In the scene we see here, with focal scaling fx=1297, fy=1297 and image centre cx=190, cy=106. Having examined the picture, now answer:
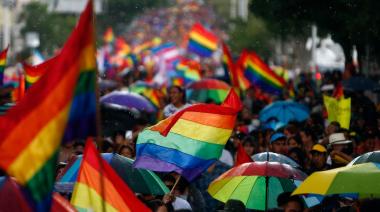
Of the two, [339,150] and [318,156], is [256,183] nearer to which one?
[318,156]

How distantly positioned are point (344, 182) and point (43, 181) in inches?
86.0

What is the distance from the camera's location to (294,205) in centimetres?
891

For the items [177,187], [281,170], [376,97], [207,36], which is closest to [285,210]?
[281,170]

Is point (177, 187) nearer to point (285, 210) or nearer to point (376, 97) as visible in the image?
point (285, 210)

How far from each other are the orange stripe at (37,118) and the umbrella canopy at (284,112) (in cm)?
1161

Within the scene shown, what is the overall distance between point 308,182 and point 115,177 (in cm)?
122

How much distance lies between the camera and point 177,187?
1038 cm

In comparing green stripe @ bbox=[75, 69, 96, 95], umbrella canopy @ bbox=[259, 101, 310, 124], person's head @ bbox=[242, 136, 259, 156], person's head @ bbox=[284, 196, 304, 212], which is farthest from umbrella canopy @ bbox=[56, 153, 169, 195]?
umbrella canopy @ bbox=[259, 101, 310, 124]

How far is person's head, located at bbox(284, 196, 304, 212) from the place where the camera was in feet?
29.2

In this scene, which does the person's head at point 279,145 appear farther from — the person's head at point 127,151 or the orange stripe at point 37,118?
the orange stripe at point 37,118

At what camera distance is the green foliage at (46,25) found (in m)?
66.4

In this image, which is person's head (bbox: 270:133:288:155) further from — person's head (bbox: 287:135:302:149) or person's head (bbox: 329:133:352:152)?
person's head (bbox: 329:133:352:152)

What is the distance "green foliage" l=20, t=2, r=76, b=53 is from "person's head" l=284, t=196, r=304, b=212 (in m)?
56.5

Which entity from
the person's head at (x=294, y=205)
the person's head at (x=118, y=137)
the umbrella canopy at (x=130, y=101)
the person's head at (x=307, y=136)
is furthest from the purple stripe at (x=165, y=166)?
the umbrella canopy at (x=130, y=101)
